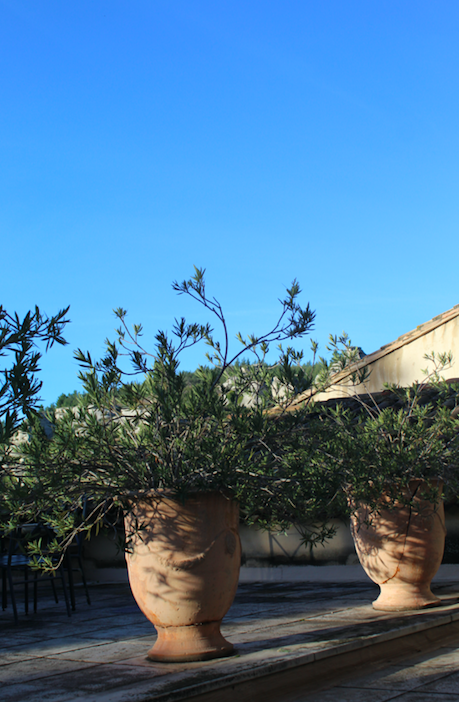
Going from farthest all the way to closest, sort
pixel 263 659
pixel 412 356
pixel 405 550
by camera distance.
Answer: pixel 412 356
pixel 405 550
pixel 263 659

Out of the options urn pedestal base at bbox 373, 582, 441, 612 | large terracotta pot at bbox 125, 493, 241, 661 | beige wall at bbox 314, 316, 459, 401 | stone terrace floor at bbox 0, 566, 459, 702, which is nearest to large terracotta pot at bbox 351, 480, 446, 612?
urn pedestal base at bbox 373, 582, 441, 612

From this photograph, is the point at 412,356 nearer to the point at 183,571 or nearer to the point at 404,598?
the point at 404,598

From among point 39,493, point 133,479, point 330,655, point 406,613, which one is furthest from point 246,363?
point 406,613

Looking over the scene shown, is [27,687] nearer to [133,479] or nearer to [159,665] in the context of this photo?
[159,665]

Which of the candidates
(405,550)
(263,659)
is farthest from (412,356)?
(263,659)

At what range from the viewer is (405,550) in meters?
5.78

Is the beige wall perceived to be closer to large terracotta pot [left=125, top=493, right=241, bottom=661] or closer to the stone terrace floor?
the stone terrace floor

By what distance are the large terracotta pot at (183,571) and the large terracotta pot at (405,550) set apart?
1986 millimetres

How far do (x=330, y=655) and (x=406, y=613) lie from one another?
1633 mm

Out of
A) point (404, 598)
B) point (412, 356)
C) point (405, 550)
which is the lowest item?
point (404, 598)

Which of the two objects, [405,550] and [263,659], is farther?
[405,550]

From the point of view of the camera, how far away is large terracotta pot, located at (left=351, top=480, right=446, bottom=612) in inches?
227

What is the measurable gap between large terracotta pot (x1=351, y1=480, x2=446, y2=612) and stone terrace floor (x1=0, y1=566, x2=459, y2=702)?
23cm

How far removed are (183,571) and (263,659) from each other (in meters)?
0.74
